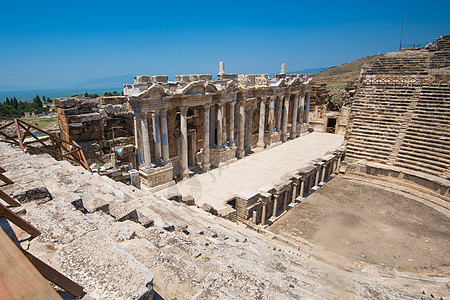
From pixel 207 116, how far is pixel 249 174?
451 cm

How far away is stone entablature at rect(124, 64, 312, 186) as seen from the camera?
1357 cm

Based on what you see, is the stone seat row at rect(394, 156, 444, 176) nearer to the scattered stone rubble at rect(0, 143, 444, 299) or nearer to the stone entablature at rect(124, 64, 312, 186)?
the stone entablature at rect(124, 64, 312, 186)

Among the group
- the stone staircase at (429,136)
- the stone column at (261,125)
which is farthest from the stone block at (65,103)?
the stone staircase at (429,136)

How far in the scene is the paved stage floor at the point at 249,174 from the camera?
1373 cm

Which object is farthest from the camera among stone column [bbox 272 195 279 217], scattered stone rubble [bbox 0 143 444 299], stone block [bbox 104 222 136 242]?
stone column [bbox 272 195 279 217]

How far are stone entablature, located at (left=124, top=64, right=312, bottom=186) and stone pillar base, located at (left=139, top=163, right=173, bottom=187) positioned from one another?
0.61 ft

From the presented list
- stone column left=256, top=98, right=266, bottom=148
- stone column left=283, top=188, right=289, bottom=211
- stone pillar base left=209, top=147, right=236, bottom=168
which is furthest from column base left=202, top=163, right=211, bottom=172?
stone column left=256, top=98, right=266, bottom=148

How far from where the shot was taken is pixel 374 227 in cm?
1216

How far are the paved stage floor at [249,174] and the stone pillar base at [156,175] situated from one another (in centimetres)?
58

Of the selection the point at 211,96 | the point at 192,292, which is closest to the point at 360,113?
the point at 211,96

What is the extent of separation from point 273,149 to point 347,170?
604 centimetres

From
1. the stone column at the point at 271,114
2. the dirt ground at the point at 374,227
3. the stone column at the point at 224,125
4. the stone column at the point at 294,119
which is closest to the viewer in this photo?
the dirt ground at the point at 374,227

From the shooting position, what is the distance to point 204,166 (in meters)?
17.0

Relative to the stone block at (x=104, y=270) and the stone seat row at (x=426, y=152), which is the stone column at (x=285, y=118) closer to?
the stone seat row at (x=426, y=152)
